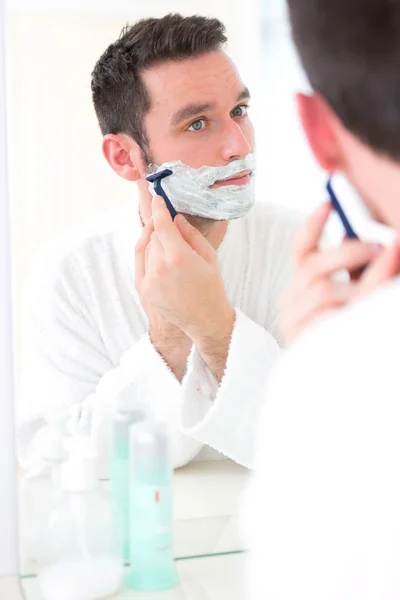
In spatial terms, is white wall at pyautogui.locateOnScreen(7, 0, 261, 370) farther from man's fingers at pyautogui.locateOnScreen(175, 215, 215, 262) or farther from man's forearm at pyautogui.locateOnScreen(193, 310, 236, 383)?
man's forearm at pyautogui.locateOnScreen(193, 310, 236, 383)

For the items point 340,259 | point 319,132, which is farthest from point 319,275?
point 319,132

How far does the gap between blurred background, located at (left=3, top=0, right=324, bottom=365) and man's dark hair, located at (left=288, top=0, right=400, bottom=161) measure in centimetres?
36

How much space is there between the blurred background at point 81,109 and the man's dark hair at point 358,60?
36cm

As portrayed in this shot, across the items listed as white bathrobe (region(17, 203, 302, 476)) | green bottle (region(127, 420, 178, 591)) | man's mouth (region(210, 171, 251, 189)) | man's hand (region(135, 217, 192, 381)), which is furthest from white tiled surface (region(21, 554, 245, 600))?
man's mouth (region(210, 171, 251, 189))

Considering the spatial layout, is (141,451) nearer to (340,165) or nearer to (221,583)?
(221,583)

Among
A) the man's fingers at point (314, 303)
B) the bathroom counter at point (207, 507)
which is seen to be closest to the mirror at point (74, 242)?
the bathroom counter at point (207, 507)

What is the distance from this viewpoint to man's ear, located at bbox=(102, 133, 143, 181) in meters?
0.84

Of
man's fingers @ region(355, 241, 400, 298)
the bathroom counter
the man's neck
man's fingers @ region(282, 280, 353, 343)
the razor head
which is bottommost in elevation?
the bathroom counter

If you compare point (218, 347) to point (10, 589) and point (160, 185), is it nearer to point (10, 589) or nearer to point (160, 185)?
point (160, 185)

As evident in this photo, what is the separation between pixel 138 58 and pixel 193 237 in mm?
213

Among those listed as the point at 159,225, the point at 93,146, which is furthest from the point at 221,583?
the point at 93,146

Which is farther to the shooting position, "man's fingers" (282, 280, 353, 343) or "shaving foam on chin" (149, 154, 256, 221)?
"shaving foam on chin" (149, 154, 256, 221)

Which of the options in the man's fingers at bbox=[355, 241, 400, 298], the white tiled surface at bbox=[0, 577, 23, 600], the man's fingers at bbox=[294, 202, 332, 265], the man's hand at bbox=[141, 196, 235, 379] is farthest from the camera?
the white tiled surface at bbox=[0, 577, 23, 600]

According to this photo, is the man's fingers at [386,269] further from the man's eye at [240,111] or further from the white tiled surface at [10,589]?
the white tiled surface at [10,589]
